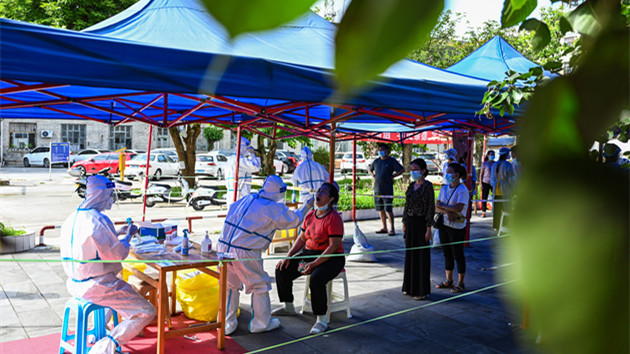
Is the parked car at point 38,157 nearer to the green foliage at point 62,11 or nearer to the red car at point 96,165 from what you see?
the red car at point 96,165

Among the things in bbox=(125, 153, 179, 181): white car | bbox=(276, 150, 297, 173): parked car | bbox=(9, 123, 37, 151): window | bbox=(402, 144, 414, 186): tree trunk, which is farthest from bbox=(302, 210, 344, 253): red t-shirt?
bbox=(9, 123, 37, 151): window

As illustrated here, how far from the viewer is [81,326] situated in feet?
12.4

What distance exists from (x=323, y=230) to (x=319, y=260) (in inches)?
11.2

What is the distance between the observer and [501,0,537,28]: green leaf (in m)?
0.44

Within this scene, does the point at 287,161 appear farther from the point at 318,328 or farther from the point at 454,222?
the point at 318,328

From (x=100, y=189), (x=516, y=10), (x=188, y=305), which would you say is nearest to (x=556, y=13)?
(x=516, y=10)

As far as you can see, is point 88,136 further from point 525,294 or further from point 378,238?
point 525,294

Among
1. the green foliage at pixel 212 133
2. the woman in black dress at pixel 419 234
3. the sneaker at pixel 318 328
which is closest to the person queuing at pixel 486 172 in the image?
the woman in black dress at pixel 419 234

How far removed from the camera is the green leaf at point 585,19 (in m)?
0.29

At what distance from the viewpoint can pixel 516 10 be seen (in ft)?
1.47

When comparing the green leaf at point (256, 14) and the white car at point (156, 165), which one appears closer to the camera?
the green leaf at point (256, 14)

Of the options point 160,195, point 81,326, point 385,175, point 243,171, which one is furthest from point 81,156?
point 81,326

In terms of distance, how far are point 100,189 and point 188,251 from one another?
986 mm

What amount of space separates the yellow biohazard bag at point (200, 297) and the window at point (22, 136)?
1142 inches
